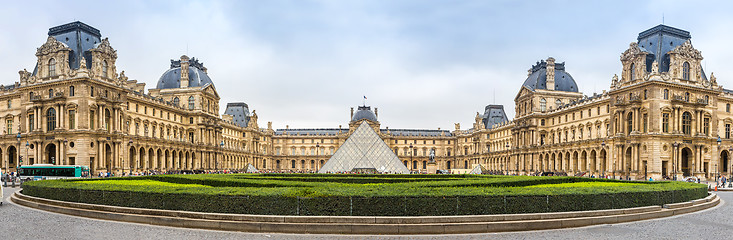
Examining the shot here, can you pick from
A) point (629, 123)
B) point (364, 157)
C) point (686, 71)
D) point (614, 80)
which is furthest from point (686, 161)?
point (364, 157)

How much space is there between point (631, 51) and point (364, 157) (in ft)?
97.6

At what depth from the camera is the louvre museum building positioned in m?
49.7

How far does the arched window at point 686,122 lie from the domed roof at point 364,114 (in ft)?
239

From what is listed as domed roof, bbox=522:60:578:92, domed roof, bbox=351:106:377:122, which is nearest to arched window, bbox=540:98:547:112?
domed roof, bbox=522:60:578:92

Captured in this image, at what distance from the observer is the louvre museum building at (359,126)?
49.7 meters

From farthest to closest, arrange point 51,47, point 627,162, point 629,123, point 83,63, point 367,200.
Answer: point 629,123 < point 627,162 < point 51,47 < point 83,63 < point 367,200

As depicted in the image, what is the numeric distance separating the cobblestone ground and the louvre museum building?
1133 inches

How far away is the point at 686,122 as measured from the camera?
2058 inches

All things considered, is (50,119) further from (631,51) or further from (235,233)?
(631,51)

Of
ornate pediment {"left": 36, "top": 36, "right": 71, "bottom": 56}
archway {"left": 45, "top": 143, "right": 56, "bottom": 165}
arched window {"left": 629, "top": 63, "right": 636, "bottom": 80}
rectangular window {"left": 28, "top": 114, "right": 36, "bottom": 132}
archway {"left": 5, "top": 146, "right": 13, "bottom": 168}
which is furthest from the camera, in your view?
archway {"left": 5, "top": 146, "right": 13, "bottom": 168}

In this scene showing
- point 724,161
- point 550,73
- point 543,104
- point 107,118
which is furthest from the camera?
point 550,73

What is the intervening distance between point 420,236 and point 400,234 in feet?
Result: 1.63

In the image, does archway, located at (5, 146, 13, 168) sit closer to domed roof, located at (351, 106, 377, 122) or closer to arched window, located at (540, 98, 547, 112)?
arched window, located at (540, 98, 547, 112)

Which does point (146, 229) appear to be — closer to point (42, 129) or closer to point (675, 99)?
point (42, 129)
